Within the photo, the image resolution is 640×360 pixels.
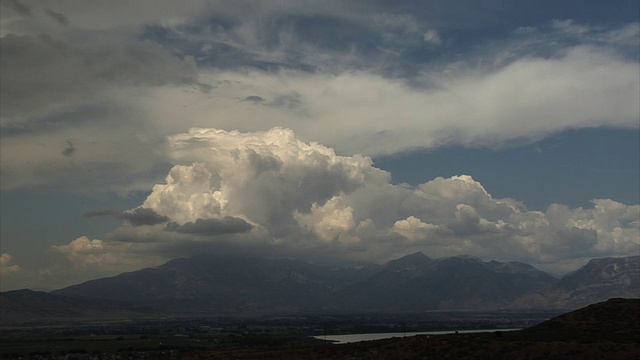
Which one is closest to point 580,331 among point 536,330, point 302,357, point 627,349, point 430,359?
point 536,330

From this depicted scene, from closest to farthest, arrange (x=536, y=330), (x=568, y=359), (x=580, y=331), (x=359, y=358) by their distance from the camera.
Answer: (x=568, y=359) → (x=359, y=358) → (x=580, y=331) → (x=536, y=330)

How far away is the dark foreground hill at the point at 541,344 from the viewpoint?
125m

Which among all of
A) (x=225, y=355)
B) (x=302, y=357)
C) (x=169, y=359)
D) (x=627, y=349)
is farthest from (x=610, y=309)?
(x=169, y=359)

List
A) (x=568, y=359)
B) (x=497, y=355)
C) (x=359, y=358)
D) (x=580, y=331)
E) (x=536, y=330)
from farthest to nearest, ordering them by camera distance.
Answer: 1. (x=536, y=330)
2. (x=580, y=331)
3. (x=359, y=358)
4. (x=497, y=355)
5. (x=568, y=359)

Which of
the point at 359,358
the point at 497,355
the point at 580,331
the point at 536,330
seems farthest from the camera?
the point at 536,330

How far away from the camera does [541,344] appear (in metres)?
130

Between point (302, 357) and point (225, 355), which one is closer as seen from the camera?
point (302, 357)

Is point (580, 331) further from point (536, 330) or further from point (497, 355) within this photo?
point (497, 355)

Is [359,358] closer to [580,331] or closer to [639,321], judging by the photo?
[580,331]

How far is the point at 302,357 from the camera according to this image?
497 ft

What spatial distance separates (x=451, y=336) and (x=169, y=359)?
74.3 m

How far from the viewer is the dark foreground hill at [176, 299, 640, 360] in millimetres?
125000

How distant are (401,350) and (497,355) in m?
22.5

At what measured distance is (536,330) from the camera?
530 ft
